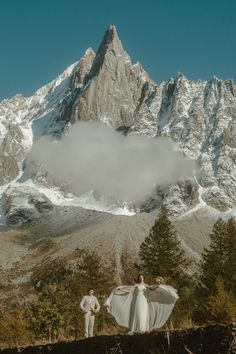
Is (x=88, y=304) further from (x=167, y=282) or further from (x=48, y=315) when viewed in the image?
(x=167, y=282)

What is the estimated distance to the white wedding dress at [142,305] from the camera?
18078 millimetres

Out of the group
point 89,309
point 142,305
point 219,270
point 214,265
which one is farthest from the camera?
point 214,265

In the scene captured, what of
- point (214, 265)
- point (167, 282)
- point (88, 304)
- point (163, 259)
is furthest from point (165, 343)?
point (214, 265)

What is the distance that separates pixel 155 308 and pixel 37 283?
521 ft

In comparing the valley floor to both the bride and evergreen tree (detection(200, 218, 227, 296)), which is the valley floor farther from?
evergreen tree (detection(200, 218, 227, 296))

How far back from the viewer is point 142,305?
1842cm

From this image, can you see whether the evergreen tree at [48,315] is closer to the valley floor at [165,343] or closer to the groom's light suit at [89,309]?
the groom's light suit at [89,309]

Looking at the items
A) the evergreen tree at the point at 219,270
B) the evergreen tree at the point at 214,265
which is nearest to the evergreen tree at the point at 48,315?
the evergreen tree at the point at 219,270

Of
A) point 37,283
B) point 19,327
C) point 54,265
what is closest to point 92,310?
point 19,327

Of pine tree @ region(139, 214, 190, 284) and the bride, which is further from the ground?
pine tree @ region(139, 214, 190, 284)

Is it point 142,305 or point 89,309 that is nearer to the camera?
point 142,305

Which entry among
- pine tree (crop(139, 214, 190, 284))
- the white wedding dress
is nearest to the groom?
the white wedding dress

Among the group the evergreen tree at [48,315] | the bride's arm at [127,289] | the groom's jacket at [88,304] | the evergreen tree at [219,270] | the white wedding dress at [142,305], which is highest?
the evergreen tree at [219,270]

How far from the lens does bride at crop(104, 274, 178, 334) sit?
1808 cm
